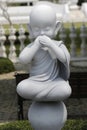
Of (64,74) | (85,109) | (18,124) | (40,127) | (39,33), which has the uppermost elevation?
(39,33)

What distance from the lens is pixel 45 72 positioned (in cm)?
517

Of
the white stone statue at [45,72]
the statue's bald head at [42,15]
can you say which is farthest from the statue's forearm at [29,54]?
the statue's bald head at [42,15]

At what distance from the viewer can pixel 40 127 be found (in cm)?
520

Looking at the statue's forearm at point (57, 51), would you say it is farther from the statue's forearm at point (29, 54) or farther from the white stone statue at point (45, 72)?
the statue's forearm at point (29, 54)

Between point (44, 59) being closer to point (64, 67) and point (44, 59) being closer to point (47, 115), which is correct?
point (64, 67)

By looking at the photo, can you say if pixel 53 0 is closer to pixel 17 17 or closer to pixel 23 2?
pixel 23 2

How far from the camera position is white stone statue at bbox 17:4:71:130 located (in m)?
5.05

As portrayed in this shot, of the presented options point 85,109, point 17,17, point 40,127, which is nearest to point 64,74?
point 40,127

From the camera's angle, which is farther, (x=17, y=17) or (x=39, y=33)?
(x=17, y=17)

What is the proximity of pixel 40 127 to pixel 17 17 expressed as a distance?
102 ft

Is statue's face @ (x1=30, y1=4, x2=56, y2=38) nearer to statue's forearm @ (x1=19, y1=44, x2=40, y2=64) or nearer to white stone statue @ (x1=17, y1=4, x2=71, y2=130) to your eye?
white stone statue @ (x1=17, y1=4, x2=71, y2=130)

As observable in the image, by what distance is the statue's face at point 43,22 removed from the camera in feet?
16.5

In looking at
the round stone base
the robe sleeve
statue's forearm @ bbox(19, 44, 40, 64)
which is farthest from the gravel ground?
statue's forearm @ bbox(19, 44, 40, 64)

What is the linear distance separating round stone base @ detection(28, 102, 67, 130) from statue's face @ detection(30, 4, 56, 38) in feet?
2.57
